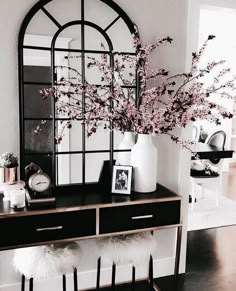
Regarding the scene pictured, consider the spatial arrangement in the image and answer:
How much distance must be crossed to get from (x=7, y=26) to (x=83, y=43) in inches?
19.6

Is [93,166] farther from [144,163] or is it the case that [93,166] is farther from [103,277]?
[103,277]

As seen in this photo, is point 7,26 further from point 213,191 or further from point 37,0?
point 213,191

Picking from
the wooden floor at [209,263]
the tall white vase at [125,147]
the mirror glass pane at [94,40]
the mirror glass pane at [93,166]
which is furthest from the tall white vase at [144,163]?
the wooden floor at [209,263]

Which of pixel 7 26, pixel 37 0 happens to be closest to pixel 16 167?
pixel 7 26

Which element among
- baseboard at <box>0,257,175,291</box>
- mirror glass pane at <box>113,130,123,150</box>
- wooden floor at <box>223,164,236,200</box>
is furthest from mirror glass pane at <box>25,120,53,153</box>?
wooden floor at <box>223,164,236,200</box>

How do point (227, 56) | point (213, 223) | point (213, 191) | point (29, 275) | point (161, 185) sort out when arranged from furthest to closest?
point (227, 56)
point (213, 191)
point (213, 223)
point (161, 185)
point (29, 275)

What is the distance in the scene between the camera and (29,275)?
1.96 m

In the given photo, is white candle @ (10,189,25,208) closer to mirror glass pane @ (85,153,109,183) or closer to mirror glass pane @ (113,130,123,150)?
mirror glass pane @ (85,153,109,183)

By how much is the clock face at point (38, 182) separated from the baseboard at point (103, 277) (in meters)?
0.83

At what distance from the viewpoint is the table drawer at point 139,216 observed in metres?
2.05

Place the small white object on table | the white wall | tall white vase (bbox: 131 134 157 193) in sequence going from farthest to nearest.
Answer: tall white vase (bbox: 131 134 157 193) < the white wall < the small white object on table

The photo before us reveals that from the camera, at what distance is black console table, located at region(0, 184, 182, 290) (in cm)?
187

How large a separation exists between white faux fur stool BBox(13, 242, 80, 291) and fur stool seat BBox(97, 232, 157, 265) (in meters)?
0.20

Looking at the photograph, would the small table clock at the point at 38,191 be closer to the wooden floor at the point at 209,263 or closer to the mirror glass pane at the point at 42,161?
the mirror glass pane at the point at 42,161
